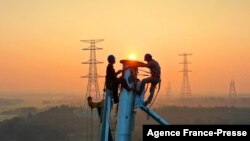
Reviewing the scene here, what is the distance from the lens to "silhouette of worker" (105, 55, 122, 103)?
14.1 metres

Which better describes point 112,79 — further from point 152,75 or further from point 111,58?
point 152,75

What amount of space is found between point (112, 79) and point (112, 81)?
7cm

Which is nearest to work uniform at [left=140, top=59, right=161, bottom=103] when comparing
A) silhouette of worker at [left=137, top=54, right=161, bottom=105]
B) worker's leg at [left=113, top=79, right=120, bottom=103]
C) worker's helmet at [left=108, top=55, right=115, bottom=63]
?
silhouette of worker at [left=137, top=54, right=161, bottom=105]

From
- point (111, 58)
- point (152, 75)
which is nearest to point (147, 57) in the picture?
point (152, 75)

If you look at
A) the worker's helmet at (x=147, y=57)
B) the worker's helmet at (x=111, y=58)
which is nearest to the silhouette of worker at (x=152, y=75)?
the worker's helmet at (x=147, y=57)

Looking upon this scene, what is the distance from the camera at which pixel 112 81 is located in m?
14.4

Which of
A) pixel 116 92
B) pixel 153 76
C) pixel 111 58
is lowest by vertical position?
pixel 116 92

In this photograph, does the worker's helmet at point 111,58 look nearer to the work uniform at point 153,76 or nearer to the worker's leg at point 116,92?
the worker's leg at point 116,92

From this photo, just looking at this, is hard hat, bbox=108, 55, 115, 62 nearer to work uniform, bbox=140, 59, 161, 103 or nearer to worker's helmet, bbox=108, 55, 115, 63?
worker's helmet, bbox=108, 55, 115, 63

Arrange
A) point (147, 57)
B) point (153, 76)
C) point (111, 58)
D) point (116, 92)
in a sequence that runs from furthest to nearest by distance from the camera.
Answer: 1. point (153, 76)
2. point (147, 57)
3. point (111, 58)
4. point (116, 92)

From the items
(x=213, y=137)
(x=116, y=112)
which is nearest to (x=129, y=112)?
(x=116, y=112)

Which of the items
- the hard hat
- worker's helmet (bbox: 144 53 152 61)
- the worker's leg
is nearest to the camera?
the worker's leg

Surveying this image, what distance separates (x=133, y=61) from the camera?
13867 mm

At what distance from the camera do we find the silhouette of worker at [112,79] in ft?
46.4
